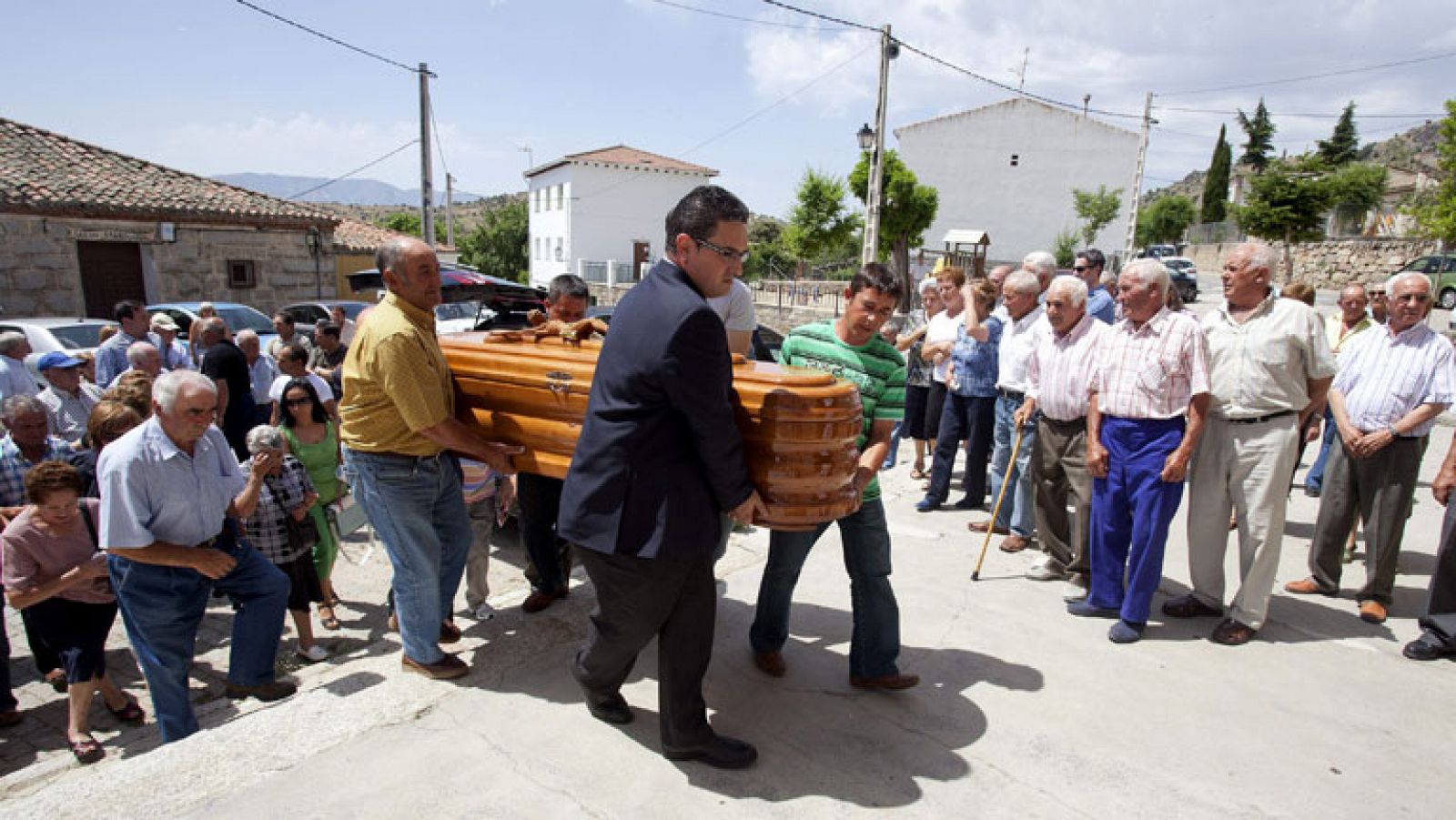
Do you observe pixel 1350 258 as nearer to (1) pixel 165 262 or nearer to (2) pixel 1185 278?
(2) pixel 1185 278

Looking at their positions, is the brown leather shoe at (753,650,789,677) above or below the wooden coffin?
below

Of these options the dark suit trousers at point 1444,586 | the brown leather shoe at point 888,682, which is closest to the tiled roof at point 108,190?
the brown leather shoe at point 888,682

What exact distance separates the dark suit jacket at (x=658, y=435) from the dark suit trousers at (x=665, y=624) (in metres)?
0.12

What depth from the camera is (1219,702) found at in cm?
325

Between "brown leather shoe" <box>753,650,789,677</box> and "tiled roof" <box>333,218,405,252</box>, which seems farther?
"tiled roof" <box>333,218,405,252</box>

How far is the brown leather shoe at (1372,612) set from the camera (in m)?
4.18

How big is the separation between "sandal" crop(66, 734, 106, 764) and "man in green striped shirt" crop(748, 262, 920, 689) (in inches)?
124

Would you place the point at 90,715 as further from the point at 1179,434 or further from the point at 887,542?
the point at 1179,434

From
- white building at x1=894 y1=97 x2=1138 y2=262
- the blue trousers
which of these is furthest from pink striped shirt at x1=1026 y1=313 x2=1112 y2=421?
white building at x1=894 y1=97 x2=1138 y2=262

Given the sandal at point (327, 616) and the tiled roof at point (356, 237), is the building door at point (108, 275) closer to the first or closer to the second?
the tiled roof at point (356, 237)

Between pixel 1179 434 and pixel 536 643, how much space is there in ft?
10.7

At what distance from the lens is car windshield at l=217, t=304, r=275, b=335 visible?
40.2ft

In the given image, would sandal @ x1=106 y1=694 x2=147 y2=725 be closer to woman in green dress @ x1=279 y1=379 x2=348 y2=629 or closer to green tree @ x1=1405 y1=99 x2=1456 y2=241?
woman in green dress @ x1=279 y1=379 x2=348 y2=629

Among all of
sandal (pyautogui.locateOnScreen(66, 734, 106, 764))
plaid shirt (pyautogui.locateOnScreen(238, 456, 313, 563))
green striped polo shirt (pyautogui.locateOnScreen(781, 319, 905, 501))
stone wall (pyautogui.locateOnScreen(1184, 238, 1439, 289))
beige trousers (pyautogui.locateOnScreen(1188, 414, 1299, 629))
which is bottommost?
sandal (pyautogui.locateOnScreen(66, 734, 106, 764))
